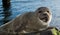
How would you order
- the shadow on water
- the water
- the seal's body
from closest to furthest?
the seal's body
the water
the shadow on water

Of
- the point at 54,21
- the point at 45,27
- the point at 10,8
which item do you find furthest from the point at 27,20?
the point at 10,8

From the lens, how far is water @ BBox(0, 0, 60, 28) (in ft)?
33.0

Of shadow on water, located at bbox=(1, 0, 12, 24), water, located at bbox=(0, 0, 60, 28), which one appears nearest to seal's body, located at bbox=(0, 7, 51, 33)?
water, located at bbox=(0, 0, 60, 28)

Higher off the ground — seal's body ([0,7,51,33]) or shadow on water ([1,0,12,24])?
seal's body ([0,7,51,33])

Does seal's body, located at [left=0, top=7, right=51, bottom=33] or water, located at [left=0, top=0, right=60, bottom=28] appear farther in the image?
water, located at [left=0, top=0, right=60, bottom=28]

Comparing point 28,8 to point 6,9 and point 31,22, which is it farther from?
point 31,22

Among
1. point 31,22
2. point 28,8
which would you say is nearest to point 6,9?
point 28,8

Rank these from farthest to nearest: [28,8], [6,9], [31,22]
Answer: [6,9] → [28,8] → [31,22]

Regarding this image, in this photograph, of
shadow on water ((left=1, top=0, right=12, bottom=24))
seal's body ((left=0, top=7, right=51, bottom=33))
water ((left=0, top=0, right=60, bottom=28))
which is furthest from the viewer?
shadow on water ((left=1, top=0, right=12, bottom=24))

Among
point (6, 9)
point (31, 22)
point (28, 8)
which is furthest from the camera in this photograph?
point (6, 9)

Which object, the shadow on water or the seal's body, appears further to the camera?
the shadow on water

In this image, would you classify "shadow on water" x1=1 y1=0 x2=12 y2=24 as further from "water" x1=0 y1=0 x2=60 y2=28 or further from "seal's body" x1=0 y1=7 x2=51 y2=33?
"seal's body" x1=0 y1=7 x2=51 y2=33

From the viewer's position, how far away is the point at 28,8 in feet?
38.0

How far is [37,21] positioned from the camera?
3932 millimetres
